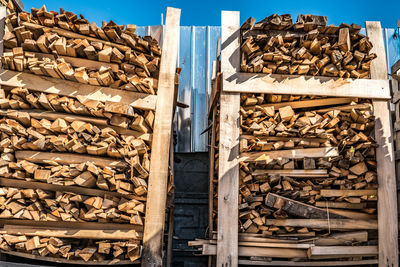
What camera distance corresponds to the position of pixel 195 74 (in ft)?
19.9

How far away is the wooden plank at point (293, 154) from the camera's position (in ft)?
12.2

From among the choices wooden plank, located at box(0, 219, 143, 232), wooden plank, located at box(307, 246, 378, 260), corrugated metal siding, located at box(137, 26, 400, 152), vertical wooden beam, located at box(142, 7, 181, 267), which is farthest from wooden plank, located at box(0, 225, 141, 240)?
corrugated metal siding, located at box(137, 26, 400, 152)

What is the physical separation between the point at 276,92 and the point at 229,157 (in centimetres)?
91

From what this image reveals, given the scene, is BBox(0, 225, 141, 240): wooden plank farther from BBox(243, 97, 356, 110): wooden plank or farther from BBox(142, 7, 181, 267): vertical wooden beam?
BBox(243, 97, 356, 110): wooden plank

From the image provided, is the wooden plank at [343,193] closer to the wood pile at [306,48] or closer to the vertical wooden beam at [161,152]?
the wood pile at [306,48]

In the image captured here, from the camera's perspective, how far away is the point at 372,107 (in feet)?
12.6

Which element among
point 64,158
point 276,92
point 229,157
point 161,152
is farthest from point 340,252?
point 64,158

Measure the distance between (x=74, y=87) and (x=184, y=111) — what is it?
8.13 feet

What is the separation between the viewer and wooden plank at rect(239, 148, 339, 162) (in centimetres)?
371

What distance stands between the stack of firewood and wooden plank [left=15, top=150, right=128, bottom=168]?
822 mm

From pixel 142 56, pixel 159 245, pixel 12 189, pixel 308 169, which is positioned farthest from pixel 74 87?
pixel 308 169

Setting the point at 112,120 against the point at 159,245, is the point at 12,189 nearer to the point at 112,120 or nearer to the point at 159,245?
the point at 112,120

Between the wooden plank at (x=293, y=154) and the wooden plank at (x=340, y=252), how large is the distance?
3.16 ft

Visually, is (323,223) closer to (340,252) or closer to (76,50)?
(340,252)
